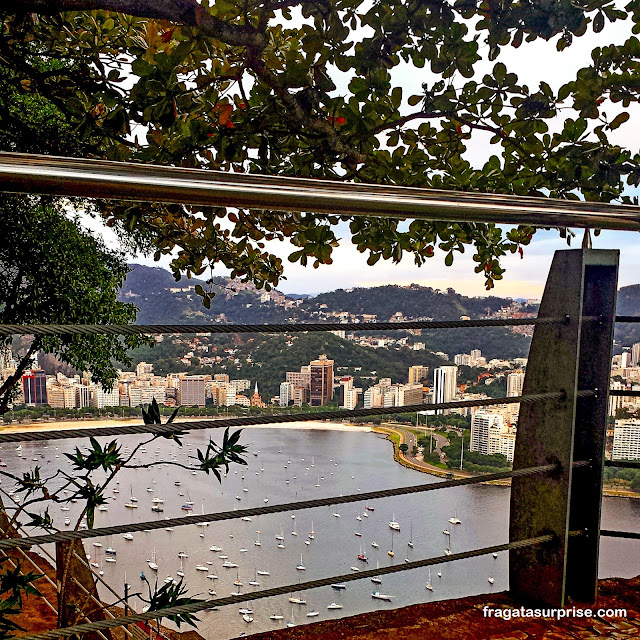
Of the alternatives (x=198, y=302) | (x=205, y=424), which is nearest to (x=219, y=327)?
(x=205, y=424)

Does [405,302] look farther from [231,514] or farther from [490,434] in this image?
[231,514]

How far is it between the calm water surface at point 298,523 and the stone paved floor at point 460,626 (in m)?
1.31

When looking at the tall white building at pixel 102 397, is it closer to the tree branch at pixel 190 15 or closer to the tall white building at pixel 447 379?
the tall white building at pixel 447 379

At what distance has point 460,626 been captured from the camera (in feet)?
4.90

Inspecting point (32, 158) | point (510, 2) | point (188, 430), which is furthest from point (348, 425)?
point (32, 158)

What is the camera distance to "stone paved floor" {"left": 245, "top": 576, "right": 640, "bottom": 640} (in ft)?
4.78

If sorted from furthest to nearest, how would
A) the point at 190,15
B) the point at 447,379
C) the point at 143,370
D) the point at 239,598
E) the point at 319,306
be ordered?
the point at 143,370
the point at 319,306
the point at 447,379
the point at 190,15
the point at 239,598

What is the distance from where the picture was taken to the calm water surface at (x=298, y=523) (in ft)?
9.82

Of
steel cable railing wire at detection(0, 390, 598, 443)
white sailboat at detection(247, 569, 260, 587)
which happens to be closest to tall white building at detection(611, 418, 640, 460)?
steel cable railing wire at detection(0, 390, 598, 443)

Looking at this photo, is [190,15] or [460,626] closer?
[460,626]

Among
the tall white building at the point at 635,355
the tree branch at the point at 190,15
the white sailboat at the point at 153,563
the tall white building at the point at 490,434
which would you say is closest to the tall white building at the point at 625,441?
the tall white building at the point at 635,355

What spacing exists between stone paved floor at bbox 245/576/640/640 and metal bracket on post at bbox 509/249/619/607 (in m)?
0.07

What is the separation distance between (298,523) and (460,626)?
1900 mm

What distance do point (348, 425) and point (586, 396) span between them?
6.34ft
